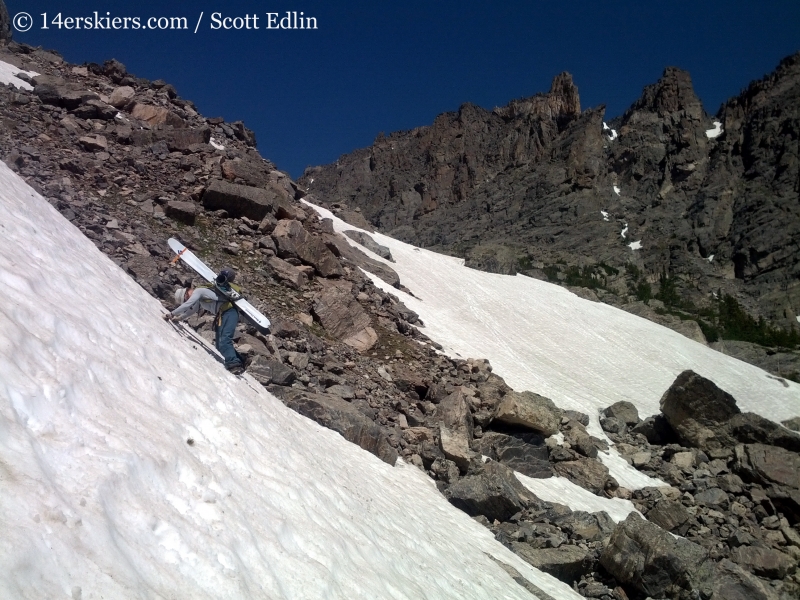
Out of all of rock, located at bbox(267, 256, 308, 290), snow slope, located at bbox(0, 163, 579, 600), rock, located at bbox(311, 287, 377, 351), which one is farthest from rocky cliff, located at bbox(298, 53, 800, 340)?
snow slope, located at bbox(0, 163, 579, 600)

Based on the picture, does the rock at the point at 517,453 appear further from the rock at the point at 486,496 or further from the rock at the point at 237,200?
the rock at the point at 237,200

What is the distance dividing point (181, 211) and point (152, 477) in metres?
16.7

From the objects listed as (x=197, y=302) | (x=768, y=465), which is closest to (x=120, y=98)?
(x=197, y=302)

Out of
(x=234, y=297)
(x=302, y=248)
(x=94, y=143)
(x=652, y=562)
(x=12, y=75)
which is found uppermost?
(x=12, y=75)

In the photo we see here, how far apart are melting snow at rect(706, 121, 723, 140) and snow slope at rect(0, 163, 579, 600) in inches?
6508

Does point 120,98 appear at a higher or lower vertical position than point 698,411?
higher

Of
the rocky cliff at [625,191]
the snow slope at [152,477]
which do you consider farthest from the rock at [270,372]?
the rocky cliff at [625,191]

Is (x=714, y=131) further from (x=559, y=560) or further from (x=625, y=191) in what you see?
(x=559, y=560)

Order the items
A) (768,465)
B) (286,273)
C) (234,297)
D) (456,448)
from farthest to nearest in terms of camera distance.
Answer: (286,273), (768,465), (456,448), (234,297)

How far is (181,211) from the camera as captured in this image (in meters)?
20.4

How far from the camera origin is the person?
1070cm

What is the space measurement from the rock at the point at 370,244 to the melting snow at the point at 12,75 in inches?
716

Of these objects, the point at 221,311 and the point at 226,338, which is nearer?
the point at 226,338

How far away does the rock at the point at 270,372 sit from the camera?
12.9m
